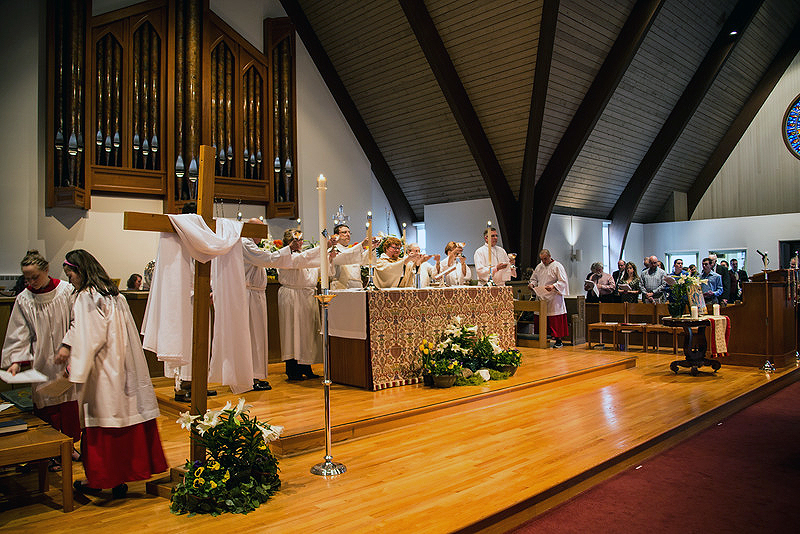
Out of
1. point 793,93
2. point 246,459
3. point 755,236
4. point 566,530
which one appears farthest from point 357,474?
point 793,93

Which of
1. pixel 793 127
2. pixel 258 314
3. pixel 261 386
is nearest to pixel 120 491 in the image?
pixel 261 386

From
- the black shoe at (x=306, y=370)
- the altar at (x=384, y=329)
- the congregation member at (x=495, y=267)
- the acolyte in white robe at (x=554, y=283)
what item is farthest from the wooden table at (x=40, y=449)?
the acolyte in white robe at (x=554, y=283)

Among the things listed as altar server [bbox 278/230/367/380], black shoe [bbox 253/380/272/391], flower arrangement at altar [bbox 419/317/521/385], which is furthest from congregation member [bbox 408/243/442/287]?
black shoe [bbox 253/380/272/391]

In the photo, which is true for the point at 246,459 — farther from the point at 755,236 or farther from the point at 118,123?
the point at 755,236

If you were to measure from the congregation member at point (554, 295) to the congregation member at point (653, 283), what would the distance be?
6.26 ft

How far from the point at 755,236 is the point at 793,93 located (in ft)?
10.6

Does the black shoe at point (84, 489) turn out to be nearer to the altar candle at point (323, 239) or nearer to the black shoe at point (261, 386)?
the altar candle at point (323, 239)

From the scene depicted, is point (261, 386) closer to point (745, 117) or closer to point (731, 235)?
point (731, 235)

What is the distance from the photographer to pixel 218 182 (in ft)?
31.8

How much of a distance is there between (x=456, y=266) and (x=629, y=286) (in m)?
4.60

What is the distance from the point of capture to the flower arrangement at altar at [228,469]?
3.11m

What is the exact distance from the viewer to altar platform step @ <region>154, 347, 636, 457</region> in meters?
4.41

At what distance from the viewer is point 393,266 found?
20.9 feet

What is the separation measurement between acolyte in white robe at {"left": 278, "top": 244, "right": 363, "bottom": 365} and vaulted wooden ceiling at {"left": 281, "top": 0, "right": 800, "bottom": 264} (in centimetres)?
492
